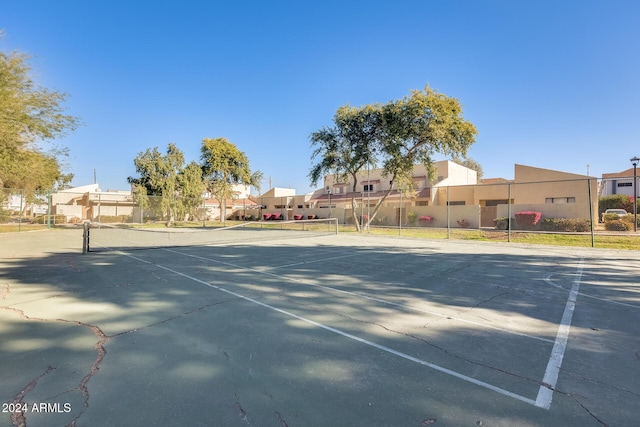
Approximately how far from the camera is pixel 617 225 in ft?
66.0

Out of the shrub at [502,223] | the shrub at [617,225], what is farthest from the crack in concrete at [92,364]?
the shrub at [502,223]

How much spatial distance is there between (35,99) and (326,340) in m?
16.9

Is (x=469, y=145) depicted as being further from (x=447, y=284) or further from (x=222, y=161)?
(x=222, y=161)

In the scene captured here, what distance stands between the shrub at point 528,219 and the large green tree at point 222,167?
33230 mm

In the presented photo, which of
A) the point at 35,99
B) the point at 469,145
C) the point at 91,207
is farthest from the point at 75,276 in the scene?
the point at 91,207

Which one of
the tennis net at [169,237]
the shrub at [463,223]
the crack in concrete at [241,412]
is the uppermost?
the shrub at [463,223]

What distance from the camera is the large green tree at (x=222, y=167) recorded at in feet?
140

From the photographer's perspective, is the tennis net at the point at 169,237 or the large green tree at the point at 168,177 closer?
the tennis net at the point at 169,237

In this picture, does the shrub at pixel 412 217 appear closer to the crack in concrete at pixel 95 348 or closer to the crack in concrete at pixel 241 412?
the crack in concrete at pixel 95 348

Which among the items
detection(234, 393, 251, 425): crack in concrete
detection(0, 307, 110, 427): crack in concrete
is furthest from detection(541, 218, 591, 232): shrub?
detection(0, 307, 110, 427): crack in concrete

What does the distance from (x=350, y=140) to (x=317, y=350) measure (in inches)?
818

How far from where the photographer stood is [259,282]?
6.55 m

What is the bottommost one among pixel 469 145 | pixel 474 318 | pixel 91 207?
pixel 474 318

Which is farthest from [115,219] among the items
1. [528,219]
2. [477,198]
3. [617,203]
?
[617,203]
